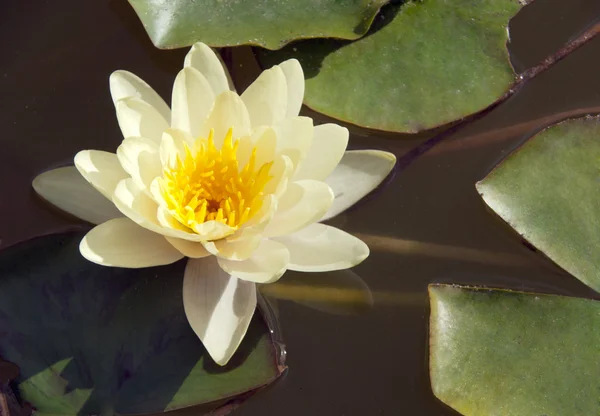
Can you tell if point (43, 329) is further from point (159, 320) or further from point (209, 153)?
point (209, 153)

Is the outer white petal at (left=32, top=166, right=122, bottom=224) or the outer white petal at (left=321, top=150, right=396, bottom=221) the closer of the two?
the outer white petal at (left=32, top=166, right=122, bottom=224)

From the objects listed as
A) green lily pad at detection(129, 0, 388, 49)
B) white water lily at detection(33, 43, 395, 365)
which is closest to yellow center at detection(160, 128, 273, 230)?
white water lily at detection(33, 43, 395, 365)

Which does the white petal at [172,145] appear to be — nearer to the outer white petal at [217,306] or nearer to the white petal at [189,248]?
the white petal at [189,248]

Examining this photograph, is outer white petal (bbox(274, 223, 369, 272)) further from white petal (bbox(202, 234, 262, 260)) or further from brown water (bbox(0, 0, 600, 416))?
brown water (bbox(0, 0, 600, 416))

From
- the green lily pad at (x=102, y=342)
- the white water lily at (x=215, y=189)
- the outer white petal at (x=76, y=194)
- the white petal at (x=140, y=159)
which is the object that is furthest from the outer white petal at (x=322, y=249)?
the outer white petal at (x=76, y=194)

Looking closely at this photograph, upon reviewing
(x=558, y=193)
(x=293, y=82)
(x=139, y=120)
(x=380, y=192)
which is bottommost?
(x=558, y=193)

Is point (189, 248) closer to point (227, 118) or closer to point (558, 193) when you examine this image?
point (227, 118)

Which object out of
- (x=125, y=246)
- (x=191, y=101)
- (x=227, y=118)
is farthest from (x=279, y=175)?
(x=125, y=246)
